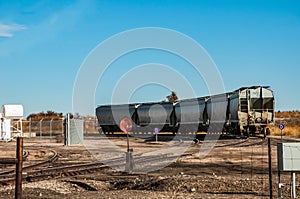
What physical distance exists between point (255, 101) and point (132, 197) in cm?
2970

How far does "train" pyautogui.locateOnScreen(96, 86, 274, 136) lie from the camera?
3841 centimetres

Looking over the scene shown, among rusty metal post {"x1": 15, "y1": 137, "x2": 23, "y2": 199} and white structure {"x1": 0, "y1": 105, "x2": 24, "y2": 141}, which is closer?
rusty metal post {"x1": 15, "y1": 137, "x2": 23, "y2": 199}

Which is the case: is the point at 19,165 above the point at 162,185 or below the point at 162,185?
above

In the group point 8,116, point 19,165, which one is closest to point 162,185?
point 19,165

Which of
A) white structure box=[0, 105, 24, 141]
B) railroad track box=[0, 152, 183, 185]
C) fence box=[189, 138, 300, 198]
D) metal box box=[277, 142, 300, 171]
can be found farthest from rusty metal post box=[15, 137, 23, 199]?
white structure box=[0, 105, 24, 141]

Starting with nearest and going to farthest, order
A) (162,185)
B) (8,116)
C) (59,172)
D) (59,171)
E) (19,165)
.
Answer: (19,165)
(162,185)
(59,172)
(59,171)
(8,116)

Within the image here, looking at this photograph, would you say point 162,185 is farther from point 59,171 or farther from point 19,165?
point 59,171

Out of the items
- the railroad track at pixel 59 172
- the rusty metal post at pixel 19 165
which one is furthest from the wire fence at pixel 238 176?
the rusty metal post at pixel 19 165

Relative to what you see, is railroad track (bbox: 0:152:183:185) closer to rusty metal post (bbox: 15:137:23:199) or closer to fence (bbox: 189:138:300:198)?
fence (bbox: 189:138:300:198)

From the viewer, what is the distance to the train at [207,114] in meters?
38.4

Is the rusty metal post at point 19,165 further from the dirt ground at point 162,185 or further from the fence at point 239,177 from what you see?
the fence at point 239,177

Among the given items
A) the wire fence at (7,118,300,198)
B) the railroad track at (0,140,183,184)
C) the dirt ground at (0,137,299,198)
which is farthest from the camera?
the railroad track at (0,140,183,184)

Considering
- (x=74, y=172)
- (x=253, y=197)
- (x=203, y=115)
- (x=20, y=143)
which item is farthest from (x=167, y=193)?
(x=203, y=115)

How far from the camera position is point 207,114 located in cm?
4316
